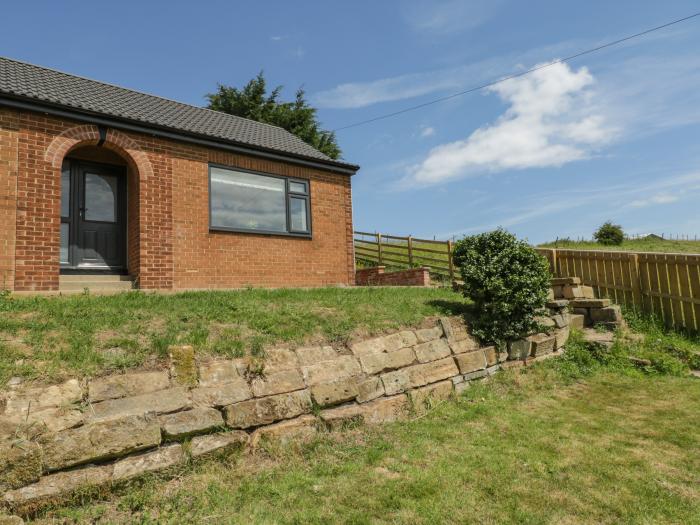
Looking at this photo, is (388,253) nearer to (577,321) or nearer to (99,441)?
(577,321)

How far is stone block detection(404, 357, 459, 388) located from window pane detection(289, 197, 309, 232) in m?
5.96

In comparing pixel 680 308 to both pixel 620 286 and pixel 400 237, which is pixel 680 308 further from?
pixel 400 237

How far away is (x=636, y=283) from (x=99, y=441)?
9.86 m

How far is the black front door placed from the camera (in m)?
8.88

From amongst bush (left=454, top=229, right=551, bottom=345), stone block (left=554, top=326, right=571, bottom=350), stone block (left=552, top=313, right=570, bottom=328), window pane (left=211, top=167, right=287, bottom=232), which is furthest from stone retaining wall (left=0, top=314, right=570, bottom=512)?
window pane (left=211, top=167, right=287, bottom=232)

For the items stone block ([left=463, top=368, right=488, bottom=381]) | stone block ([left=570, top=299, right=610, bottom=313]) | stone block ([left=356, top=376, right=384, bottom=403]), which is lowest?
stone block ([left=463, top=368, right=488, bottom=381])

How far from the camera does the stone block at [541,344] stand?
24.2 feet

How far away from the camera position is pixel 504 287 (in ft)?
22.8

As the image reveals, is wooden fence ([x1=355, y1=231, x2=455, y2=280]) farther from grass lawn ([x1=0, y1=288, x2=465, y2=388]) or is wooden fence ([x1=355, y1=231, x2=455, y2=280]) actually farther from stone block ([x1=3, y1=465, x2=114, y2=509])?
stone block ([x1=3, y1=465, x2=114, y2=509])

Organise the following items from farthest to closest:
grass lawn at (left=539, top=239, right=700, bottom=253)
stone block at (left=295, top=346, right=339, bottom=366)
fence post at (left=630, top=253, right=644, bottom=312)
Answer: grass lawn at (left=539, top=239, right=700, bottom=253)
fence post at (left=630, top=253, right=644, bottom=312)
stone block at (left=295, top=346, right=339, bottom=366)

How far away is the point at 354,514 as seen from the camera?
3482 millimetres

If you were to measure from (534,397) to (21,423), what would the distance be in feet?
18.9

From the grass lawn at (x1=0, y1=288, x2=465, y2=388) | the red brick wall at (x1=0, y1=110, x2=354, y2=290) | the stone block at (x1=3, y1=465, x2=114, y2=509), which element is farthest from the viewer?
the red brick wall at (x1=0, y1=110, x2=354, y2=290)

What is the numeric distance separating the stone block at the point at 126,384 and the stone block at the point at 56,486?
584 millimetres
